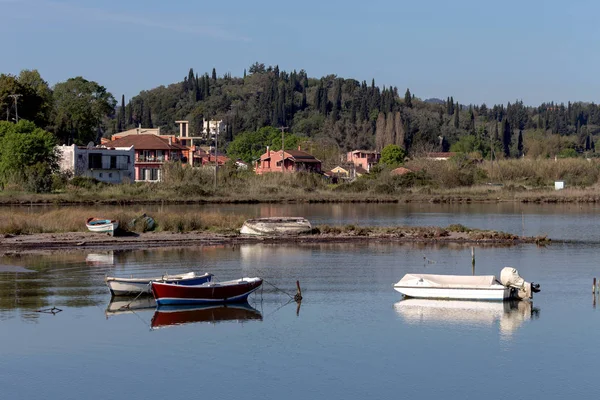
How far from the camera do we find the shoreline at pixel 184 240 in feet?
163

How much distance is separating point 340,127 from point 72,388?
167 metres

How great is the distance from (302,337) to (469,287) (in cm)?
822

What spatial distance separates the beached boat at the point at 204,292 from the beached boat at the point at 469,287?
19.6ft

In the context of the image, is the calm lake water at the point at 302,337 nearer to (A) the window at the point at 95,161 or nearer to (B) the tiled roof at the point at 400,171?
(A) the window at the point at 95,161

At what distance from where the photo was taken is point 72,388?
24047 mm

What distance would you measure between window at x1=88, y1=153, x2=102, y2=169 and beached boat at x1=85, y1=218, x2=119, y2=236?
58.0 m

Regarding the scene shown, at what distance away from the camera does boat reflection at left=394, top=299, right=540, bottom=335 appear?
3117 cm

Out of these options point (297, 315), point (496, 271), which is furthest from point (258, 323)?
point (496, 271)

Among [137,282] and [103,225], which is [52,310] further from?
[103,225]

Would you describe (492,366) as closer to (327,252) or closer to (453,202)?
(327,252)

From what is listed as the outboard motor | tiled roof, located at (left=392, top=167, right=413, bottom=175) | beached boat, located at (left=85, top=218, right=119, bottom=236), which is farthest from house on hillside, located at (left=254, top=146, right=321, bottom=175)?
the outboard motor

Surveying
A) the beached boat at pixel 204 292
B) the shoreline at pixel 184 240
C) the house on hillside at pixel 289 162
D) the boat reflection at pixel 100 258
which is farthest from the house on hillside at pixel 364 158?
the beached boat at pixel 204 292

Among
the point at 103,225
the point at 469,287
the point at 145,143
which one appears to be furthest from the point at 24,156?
the point at 469,287

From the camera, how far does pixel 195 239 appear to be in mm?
52188
